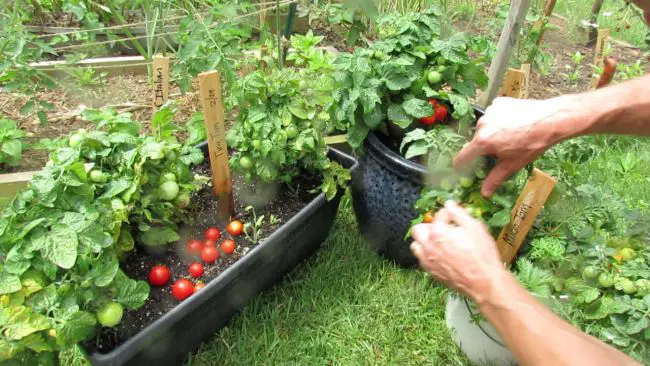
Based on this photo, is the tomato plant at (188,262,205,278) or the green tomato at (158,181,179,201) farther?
the tomato plant at (188,262,205,278)

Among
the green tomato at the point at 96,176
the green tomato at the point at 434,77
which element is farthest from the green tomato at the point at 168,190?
the green tomato at the point at 434,77

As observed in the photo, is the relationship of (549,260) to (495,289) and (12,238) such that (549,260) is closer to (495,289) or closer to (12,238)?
(495,289)

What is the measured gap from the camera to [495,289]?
0.94 metres

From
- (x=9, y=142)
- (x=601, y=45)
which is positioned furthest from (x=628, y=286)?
(x=9, y=142)

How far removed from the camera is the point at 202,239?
1.81 metres

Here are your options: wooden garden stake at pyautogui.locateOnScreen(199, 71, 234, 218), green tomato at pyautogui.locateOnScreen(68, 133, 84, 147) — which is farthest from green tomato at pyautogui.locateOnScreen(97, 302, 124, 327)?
wooden garden stake at pyautogui.locateOnScreen(199, 71, 234, 218)

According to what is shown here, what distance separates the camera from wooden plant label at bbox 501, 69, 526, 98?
5.87ft

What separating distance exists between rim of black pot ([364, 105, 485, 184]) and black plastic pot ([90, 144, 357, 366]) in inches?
6.2

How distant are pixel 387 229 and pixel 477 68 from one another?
0.72 m

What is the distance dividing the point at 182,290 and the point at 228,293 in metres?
0.15

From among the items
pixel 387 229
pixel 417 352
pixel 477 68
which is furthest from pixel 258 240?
pixel 477 68

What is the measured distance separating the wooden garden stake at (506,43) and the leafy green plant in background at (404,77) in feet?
0.24

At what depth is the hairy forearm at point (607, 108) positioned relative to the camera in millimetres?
1171

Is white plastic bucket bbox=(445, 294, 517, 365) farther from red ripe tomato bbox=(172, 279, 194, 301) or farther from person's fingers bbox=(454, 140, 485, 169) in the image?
red ripe tomato bbox=(172, 279, 194, 301)
